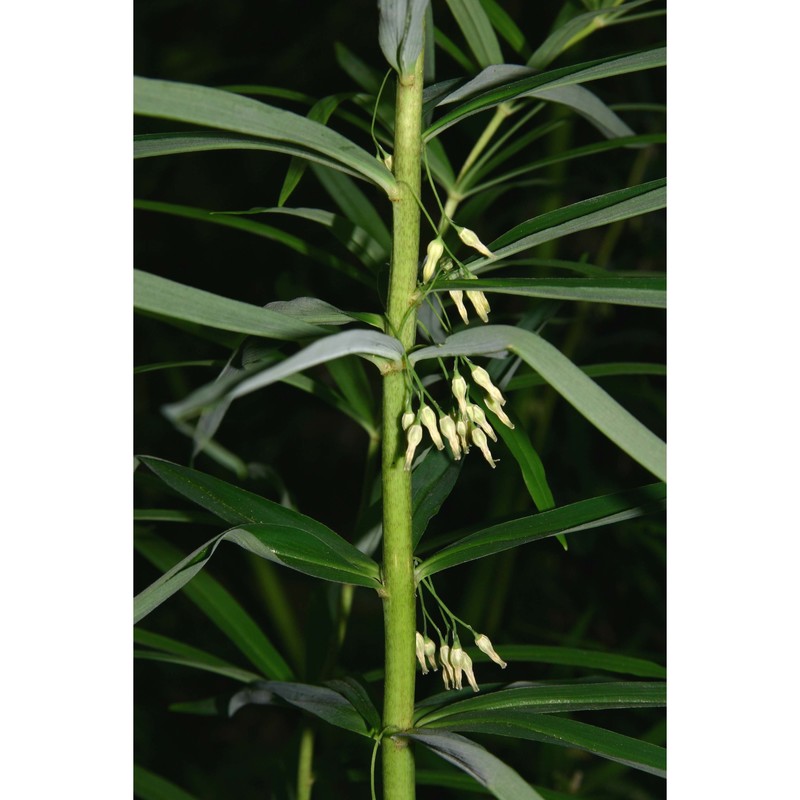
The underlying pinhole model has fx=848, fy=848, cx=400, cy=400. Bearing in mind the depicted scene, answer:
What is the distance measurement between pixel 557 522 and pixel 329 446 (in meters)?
1.45

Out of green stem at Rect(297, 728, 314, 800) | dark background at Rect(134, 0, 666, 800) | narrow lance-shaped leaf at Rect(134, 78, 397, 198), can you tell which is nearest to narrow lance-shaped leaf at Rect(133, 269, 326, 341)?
narrow lance-shaped leaf at Rect(134, 78, 397, 198)

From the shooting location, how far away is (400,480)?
41 cm

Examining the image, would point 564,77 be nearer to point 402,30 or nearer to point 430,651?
point 402,30

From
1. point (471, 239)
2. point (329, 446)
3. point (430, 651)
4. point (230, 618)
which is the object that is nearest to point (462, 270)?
point (471, 239)

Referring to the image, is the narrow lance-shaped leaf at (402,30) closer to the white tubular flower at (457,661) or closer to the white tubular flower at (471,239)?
the white tubular flower at (471,239)

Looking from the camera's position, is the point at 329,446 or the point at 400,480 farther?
the point at 329,446

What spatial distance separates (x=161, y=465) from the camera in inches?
18.0

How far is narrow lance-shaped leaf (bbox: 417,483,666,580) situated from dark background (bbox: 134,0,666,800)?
17 cm

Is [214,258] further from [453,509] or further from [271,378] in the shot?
[271,378]

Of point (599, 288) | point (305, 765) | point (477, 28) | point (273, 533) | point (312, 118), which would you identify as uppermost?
point (477, 28)

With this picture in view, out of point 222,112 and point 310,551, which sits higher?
point 222,112

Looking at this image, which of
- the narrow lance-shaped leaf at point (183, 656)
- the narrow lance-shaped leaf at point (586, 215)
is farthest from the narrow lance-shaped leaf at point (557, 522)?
the narrow lance-shaped leaf at point (183, 656)

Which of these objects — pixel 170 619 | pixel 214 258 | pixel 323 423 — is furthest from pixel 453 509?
pixel 323 423

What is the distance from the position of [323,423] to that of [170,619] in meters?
0.87
